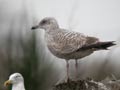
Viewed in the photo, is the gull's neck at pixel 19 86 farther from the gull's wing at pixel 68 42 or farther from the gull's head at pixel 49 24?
the gull's head at pixel 49 24

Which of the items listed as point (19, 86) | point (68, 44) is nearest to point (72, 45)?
point (68, 44)

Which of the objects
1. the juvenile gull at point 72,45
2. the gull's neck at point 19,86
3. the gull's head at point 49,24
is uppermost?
the gull's head at point 49,24

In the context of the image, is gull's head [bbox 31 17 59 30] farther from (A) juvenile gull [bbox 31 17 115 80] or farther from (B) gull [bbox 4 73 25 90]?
(B) gull [bbox 4 73 25 90]

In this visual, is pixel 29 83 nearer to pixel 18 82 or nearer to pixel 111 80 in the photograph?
pixel 18 82

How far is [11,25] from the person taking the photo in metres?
14.3

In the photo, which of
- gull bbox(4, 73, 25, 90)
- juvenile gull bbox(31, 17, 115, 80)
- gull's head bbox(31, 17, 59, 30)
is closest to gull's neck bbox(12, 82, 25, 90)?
gull bbox(4, 73, 25, 90)

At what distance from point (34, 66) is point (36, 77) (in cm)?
20

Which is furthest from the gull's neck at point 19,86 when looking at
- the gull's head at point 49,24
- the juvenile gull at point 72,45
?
the gull's head at point 49,24

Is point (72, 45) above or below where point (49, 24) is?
below

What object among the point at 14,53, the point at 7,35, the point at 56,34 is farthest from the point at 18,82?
the point at 7,35

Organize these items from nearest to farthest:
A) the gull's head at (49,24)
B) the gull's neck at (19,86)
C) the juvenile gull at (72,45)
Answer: the juvenile gull at (72,45)
the gull's neck at (19,86)
the gull's head at (49,24)

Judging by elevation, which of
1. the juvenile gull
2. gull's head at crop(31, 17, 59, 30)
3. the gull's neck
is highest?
gull's head at crop(31, 17, 59, 30)

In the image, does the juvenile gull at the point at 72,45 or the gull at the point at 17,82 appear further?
the gull at the point at 17,82

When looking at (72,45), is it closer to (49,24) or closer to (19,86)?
(49,24)
